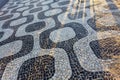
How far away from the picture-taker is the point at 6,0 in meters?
9.03

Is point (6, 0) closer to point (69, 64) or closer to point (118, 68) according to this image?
point (69, 64)

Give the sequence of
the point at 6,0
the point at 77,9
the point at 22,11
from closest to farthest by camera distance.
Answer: the point at 77,9, the point at 22,11, the point at 6,0

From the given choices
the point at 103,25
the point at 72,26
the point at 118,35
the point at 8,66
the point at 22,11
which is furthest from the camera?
the point at 22,11

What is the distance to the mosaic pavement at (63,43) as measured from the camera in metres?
2.93

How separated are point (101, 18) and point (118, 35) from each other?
110 centimetres

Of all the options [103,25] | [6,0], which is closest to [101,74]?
[103,25]

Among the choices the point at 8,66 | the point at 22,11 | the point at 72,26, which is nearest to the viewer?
the point at 8,66

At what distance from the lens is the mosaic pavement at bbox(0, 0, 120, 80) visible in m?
2.93

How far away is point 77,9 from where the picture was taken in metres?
5.59

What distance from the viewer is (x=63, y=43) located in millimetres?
3732

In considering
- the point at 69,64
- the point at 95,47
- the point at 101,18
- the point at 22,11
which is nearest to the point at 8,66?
the point at 69,64

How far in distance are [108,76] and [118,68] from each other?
0.26 meters

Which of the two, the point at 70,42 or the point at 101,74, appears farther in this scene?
the point at 70,42

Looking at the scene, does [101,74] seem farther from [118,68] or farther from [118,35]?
[118,35]
